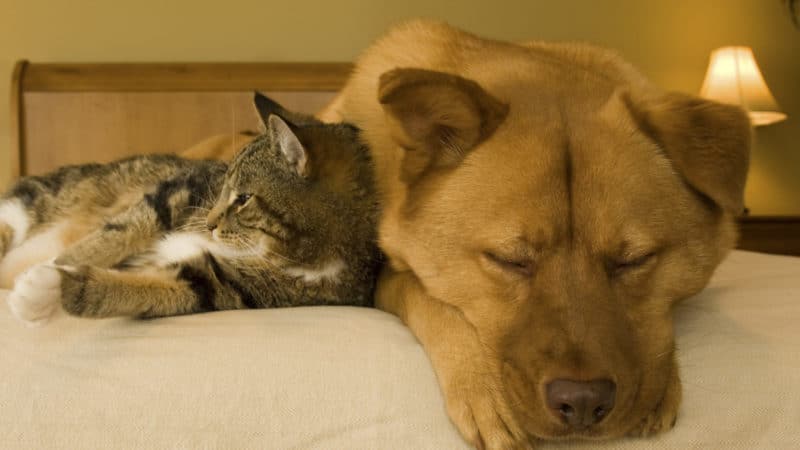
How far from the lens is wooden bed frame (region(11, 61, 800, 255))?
3.62 metres

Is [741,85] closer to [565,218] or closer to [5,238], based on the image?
[565,218]

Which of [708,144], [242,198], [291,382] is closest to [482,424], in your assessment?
[291,382]

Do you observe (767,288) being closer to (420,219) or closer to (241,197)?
(420,219)

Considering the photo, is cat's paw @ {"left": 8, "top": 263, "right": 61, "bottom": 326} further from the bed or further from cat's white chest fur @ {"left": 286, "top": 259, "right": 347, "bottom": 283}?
cat's white chest fur @ {"left": 286, "top": 259, "right": 347, "bottom": 283}

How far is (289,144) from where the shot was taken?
163 cm

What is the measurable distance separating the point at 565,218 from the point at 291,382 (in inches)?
19.5

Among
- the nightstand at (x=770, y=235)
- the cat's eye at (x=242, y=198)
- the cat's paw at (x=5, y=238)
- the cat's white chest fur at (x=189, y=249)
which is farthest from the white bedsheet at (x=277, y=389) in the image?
the nightstand at (x=770, y=235)

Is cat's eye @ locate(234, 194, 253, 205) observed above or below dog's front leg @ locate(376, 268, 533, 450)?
below

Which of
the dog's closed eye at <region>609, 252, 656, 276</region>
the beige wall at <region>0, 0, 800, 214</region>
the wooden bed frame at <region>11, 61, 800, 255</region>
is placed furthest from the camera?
the beige wall at <region>0, 0, 800, 214</region>

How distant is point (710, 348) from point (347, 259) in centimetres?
78

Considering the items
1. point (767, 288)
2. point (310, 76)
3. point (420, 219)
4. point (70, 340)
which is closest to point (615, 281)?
point (420, 219)

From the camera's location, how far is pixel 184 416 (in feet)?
3.31

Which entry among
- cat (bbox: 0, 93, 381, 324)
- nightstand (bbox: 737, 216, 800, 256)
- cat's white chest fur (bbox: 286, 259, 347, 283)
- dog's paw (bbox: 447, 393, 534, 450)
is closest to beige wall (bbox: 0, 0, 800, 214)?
nightstand (bbox: 737, 216, 800, 256)

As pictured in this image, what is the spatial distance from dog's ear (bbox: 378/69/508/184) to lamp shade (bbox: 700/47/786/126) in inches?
111
